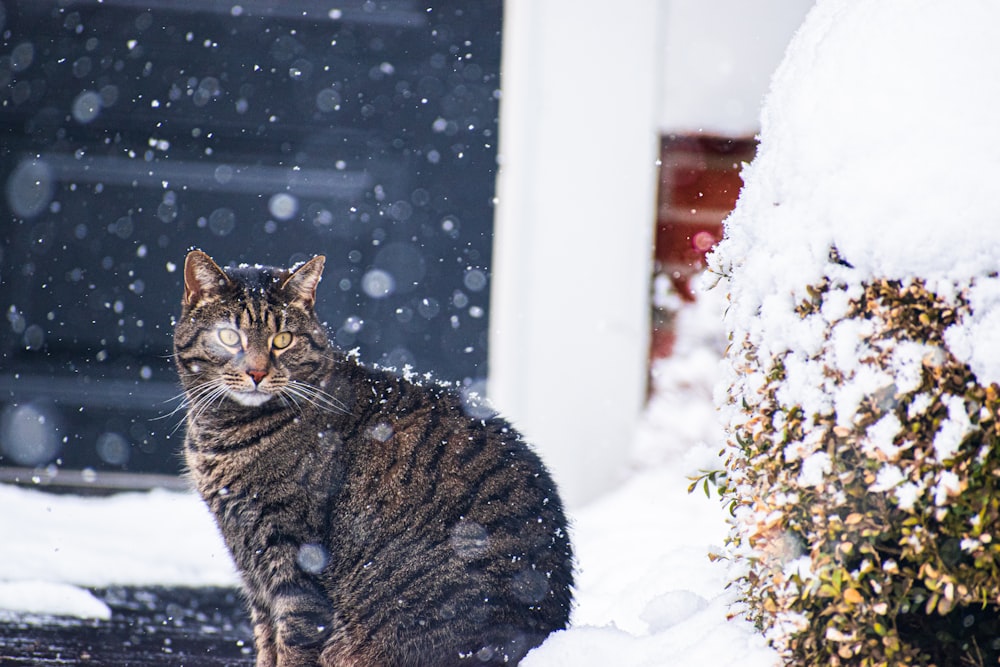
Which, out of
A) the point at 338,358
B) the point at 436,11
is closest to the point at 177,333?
the point at 338,358

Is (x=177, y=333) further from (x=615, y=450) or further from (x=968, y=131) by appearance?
(x=615, y=450)

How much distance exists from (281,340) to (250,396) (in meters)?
0.18

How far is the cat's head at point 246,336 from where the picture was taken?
98.3 inches

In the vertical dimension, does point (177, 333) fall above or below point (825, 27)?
below

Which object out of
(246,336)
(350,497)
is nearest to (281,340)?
(246,336)

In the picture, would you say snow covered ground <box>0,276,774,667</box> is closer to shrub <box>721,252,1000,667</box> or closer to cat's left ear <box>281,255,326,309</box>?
shrub <box>721,252,1000,667</box>

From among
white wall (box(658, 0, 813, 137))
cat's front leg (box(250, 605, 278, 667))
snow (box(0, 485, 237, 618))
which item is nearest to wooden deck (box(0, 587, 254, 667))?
snow (box(0, 485, 237, 618))

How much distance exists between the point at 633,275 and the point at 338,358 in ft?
7.65

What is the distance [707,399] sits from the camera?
515cm

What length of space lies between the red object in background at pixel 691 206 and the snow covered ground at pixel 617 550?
19cm

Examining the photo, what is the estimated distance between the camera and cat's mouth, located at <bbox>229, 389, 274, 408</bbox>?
2.49 meters

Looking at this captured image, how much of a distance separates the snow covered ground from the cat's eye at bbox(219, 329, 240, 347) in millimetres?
781

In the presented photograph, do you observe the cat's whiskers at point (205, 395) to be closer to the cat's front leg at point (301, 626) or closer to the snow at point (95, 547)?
the cat's front leg at point (301, 626)

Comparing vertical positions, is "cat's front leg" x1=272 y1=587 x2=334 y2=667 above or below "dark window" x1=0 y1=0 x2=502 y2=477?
below
